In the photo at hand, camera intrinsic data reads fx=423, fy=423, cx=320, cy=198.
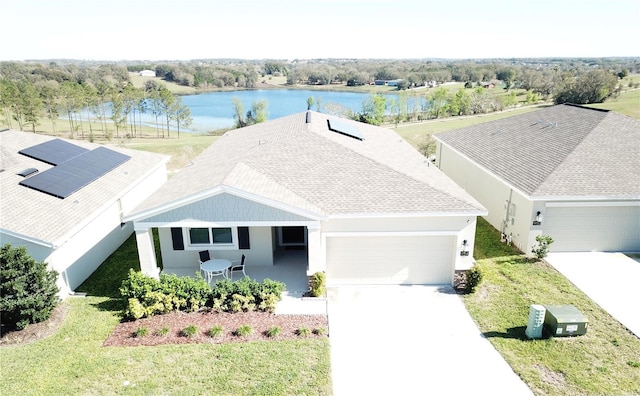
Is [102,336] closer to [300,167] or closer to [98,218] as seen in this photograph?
[98,218]

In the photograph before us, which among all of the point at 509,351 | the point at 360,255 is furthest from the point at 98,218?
the point at 509,351

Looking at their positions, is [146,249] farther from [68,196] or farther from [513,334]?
[513,334]

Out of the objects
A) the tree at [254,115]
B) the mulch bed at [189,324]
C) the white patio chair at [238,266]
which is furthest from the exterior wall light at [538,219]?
the tree at [254,115]

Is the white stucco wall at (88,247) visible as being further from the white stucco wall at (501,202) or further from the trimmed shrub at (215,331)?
the white stucco wall at (501,202)

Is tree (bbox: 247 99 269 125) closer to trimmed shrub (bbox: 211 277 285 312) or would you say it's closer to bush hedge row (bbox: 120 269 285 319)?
bush hedge row (bbox: 120 269 285 319)

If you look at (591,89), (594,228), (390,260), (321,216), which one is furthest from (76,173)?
(591,89)

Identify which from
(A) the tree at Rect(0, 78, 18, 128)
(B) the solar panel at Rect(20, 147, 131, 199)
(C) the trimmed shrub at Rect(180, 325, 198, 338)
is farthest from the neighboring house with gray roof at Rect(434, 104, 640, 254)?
(A) the tree at Rect(0, 78, 18, 128)

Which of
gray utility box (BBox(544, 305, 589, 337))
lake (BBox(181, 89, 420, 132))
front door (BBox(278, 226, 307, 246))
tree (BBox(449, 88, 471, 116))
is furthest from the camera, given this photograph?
lake (BBox(181, 89, 420, 132))
